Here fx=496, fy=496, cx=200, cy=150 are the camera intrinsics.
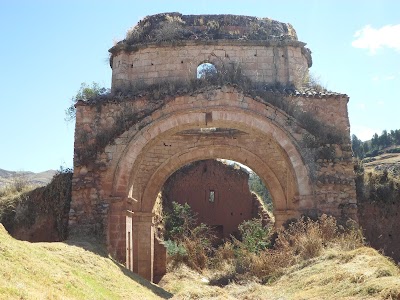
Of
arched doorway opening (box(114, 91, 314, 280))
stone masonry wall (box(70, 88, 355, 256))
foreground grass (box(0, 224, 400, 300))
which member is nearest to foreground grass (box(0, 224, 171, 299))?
foreground grass (box(0, 224, 400, 300))

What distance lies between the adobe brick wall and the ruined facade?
359 inches

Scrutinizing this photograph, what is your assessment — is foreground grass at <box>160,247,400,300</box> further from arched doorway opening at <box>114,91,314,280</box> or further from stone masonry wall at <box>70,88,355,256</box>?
arched doorway opening at <box>114,91,314,280</box>

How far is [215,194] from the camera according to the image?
76.5 ft

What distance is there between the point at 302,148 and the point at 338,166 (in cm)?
92

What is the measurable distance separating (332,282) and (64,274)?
3.73 meters

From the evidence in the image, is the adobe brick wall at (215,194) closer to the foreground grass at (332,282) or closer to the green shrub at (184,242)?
the green shrub at (184,242)

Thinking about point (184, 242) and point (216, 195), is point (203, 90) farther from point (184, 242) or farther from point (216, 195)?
point (216, 195)

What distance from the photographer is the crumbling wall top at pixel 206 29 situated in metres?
13.3

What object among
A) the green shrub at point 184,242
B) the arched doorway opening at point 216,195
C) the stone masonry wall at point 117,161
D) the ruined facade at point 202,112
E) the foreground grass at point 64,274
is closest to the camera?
the foreground grass at point 64,274

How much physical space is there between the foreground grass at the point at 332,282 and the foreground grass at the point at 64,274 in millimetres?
1259

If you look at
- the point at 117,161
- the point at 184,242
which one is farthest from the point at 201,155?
the point at 117,161

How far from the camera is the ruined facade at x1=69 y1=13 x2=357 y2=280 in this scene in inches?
454

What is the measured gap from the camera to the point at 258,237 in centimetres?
1495

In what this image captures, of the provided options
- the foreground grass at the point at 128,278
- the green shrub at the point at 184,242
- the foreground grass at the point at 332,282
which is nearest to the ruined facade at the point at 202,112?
the foreground grass at the point at 128,278
